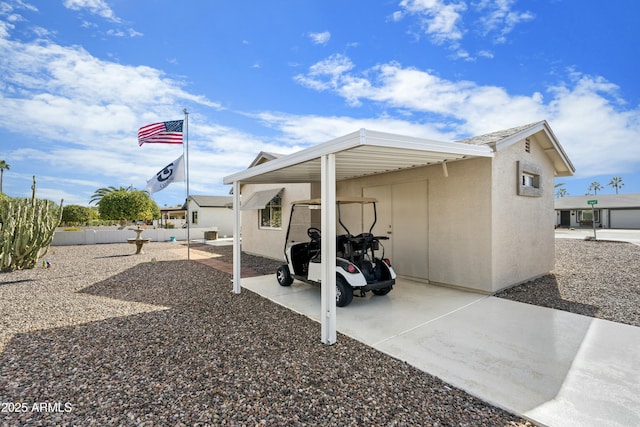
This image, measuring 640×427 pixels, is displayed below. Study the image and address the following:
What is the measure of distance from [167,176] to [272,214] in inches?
179

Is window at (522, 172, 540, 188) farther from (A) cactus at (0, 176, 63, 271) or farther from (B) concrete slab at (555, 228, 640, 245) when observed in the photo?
(A) cactus at (0, 176, 63, 271)

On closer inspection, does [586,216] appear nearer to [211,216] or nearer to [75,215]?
[211,216]

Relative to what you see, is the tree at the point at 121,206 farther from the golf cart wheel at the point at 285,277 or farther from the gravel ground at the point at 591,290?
the gravel ground at the point at 591,290

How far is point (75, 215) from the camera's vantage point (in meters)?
26.8

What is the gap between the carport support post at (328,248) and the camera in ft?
13.4

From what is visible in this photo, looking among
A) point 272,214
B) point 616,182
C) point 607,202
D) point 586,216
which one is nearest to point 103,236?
point 272,214

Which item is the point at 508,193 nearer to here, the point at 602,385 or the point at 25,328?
the point at 602,385

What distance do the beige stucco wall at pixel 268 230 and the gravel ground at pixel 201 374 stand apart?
6.16 meters

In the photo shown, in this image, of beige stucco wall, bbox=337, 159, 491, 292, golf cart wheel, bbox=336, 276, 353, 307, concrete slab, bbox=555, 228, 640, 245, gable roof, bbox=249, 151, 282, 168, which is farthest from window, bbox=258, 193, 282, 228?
concrete slab, bbox=555, 228, 640, 245

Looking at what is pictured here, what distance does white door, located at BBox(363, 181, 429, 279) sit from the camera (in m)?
7.43

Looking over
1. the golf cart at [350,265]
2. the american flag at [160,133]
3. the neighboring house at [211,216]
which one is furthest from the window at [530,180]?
the neighboring house at [211,216]

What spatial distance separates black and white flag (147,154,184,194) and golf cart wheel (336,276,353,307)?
9211 millimetres

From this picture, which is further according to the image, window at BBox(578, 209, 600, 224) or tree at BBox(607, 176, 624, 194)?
tree at BBox(607, 176, 624, 194)

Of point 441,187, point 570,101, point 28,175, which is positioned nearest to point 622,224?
point 570,101
